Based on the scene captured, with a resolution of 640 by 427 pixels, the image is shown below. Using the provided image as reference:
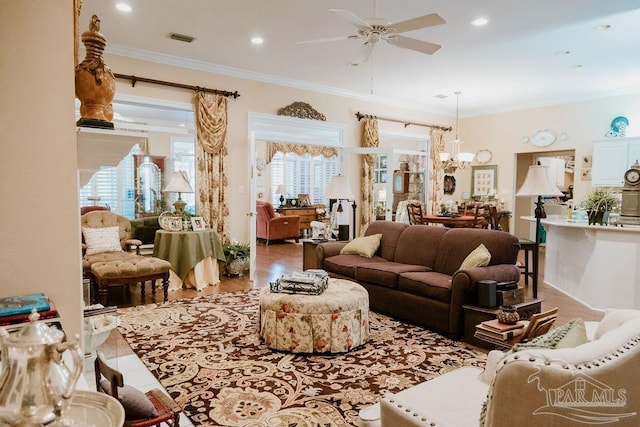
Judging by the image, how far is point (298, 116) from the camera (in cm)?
695

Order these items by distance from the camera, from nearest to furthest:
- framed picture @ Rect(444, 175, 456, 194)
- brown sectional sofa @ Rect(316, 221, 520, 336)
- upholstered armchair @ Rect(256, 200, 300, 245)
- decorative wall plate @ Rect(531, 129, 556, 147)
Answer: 1. brown sectional sofa @ Rect(316, 221, 520, 336)
2. decorative wall plate @ Rect(531, 129, 556, 147)
3. upholstered armchair @ Rect(256, 200, 300, 245)
4. framed picture @ Rect(444, 175, 456, 194)

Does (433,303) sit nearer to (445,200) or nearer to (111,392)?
(111,392)

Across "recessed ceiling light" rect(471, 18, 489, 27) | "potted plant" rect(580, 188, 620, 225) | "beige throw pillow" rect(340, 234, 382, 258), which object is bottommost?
"beige throw pillow" rect(340, 234, 382, 258)

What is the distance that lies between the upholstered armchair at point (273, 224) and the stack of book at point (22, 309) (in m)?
8.22

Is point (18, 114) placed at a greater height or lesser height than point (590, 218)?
greater

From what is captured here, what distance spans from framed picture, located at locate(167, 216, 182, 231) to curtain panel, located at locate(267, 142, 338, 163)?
565cm

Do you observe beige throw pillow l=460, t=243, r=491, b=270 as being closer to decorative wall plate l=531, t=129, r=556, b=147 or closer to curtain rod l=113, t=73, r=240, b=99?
curtain rod l=113, t=73, r=240, b=99

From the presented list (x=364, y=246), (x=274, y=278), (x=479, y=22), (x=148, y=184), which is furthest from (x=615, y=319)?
(x=148, y=184)

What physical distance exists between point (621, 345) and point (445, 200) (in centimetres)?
901

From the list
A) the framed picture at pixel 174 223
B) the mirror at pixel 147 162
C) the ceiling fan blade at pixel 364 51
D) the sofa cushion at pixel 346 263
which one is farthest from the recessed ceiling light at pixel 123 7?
the sofa cushion at pixel 346 263

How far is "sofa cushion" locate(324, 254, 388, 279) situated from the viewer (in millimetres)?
4562

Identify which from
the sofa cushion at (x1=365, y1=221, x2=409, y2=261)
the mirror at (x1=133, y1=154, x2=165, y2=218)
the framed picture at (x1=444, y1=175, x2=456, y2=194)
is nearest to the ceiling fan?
the sofa cushion at (x1=365, y1=221, x2=409, y2=261)

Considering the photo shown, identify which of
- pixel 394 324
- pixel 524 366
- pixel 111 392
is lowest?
pixel 394 324

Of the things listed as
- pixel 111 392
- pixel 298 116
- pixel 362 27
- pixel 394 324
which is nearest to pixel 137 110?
pixel 298 116
